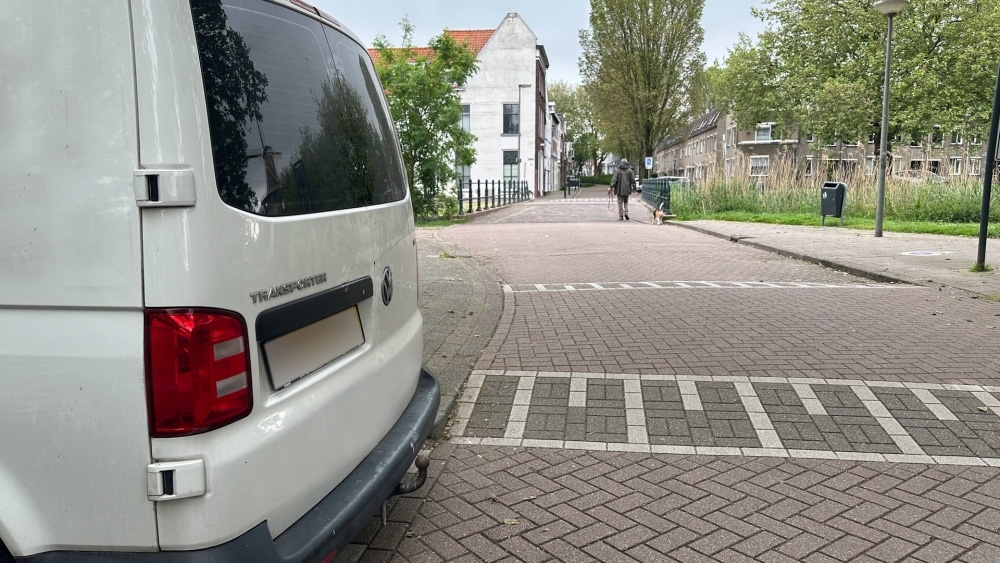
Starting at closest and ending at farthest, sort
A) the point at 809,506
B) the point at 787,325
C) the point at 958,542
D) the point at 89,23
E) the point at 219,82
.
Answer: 1. the point at 89,23
2. the point at 219,82
3. the point at 958,542
4. the point at 809,506
5. the point at 787,325

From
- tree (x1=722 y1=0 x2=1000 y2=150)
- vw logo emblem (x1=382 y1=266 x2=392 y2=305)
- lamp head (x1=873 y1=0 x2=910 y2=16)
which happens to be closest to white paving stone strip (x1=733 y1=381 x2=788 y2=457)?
vw logo emblem (x1=382 y1=266 x2=392 y2=305)

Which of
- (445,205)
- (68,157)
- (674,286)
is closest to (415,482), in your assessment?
(68,157)

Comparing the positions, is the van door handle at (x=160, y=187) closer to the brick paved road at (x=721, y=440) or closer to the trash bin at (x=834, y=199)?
the brick paved road at (x=721, y=440)

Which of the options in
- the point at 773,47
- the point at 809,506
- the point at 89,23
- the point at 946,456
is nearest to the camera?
the point at 89,23

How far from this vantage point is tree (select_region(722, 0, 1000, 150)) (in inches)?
1403

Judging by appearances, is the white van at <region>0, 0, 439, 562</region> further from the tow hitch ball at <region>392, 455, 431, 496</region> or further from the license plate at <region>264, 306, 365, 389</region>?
the tow hitch ball at <region>392, 455, 431, 496</region>

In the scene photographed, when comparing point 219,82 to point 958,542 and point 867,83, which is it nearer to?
point 958,542

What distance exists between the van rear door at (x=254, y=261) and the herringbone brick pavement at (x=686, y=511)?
0.73 meters

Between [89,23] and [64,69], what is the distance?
0.40 ft

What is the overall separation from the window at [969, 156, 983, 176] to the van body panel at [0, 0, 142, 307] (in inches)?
873

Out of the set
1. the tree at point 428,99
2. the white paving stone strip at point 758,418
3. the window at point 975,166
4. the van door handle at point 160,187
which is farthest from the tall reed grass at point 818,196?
the van door handle at point 160,187

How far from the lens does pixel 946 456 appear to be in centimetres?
371

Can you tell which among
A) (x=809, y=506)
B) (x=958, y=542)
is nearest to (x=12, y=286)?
(x=809, y=506)

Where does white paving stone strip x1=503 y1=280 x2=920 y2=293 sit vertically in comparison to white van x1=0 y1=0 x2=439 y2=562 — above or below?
below
